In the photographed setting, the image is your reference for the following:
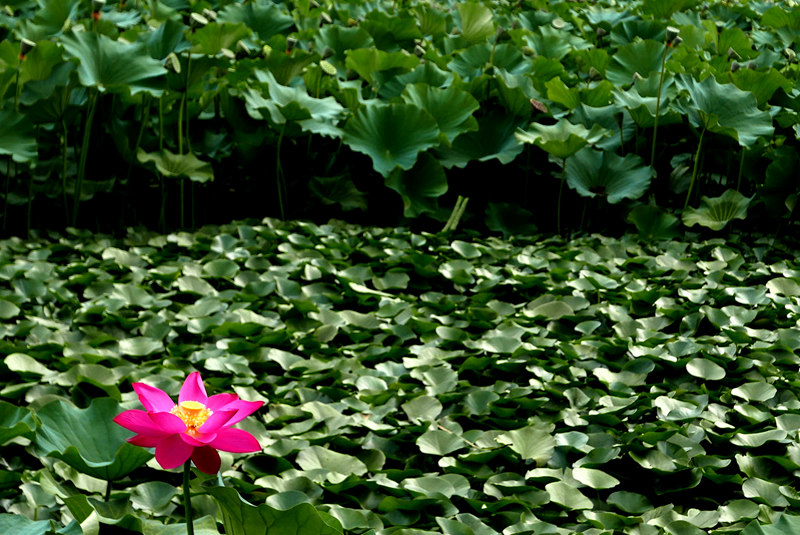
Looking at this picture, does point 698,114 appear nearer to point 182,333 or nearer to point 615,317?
point 615,317

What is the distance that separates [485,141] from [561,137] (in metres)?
0.33

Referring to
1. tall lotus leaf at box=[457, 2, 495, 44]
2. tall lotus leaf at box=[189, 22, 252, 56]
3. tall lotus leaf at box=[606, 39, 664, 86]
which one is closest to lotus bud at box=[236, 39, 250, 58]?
tall lotus leaf at box=[189, 22, 252, 56]

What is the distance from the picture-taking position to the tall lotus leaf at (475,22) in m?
3.38

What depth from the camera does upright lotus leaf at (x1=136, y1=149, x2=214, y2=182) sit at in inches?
99.1

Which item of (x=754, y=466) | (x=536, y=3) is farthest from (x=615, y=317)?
(x=536, y=3)

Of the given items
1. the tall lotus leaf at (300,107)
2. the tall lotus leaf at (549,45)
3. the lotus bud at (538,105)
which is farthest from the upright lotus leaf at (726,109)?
the tall lotus leaf at (300,107)

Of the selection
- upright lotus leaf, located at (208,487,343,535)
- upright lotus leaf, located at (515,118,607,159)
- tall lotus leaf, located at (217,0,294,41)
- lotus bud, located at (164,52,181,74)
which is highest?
tall lotus leaf, located at (217,0,294,41)

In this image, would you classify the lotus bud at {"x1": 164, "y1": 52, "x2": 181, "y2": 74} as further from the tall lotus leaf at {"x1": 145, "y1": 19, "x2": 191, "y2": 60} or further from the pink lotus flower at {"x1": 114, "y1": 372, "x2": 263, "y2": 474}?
the pink lotus flower at {"x1": 114, "y1": 372, "x2": 263, "y2": 474}

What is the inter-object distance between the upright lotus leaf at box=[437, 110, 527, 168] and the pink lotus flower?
1.94 metres

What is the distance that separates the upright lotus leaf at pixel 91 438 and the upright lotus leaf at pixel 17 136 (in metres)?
1.32

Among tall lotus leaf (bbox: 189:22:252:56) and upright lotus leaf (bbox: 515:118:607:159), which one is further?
Result: tall lotus leaf (bbox: 189:22:252:56)

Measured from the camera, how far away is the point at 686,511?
1300 millimetres

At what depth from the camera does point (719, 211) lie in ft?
8.22

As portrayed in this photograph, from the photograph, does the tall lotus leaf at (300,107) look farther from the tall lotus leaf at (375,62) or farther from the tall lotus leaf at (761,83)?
the tall lotus leaf at (761,83)
